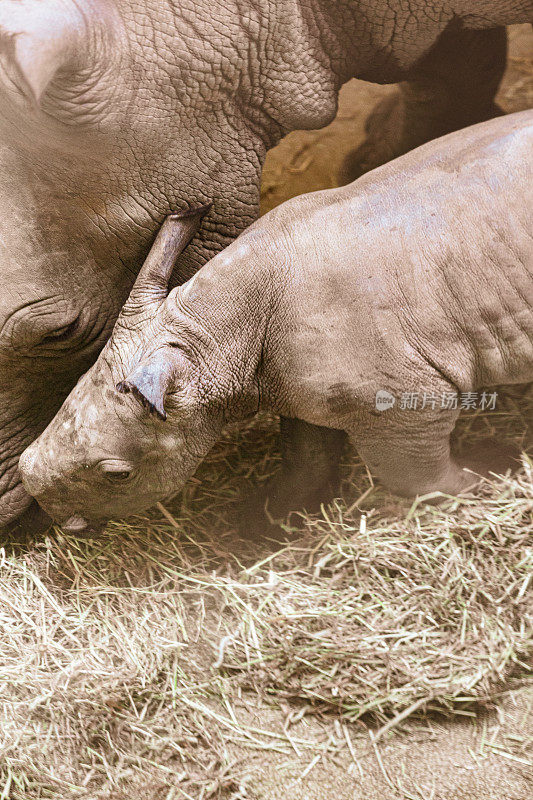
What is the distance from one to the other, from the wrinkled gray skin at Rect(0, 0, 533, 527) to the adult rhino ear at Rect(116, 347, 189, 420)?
1.70 feet

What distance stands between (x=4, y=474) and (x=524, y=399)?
1.99 m

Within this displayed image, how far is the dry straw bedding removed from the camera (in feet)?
7.64

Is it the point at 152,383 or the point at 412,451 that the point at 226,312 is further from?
the point at 412,451

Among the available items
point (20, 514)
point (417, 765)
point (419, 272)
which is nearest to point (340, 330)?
point (419, 272)

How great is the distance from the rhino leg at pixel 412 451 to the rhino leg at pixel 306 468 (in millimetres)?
201

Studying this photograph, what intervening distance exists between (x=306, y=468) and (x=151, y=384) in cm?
83

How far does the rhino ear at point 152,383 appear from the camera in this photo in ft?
7.38

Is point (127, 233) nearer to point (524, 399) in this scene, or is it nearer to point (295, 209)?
point (295, 209)

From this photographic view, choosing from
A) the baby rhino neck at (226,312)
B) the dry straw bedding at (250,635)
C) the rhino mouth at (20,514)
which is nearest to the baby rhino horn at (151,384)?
the baby rhino neck at (226,312)

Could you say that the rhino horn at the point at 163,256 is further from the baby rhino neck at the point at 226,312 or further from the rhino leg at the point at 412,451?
the rhino leg at the point at 412,451

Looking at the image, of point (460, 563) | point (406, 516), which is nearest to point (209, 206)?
point (406, 516)

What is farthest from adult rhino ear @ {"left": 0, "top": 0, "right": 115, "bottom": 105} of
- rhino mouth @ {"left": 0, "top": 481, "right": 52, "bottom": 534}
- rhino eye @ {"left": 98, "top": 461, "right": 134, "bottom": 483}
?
rhino mouth @ {"left": 0, "top": 481, "right": 52, "bottom": 534}

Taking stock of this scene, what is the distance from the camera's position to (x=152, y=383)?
2.29 meters

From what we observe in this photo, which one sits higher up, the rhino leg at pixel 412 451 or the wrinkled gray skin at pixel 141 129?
the wrinkled gray skin at pixel 141 129
